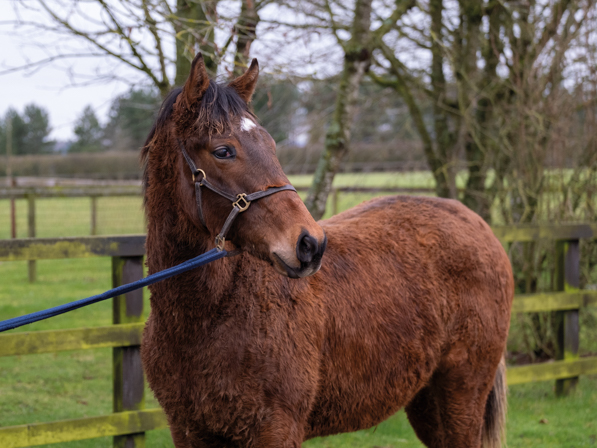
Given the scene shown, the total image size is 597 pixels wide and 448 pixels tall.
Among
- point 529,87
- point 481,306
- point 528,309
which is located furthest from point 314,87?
point 481,306

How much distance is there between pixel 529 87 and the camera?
5309 millimetres

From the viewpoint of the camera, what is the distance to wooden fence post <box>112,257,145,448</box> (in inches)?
135

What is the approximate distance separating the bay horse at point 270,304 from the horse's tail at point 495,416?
0.43m

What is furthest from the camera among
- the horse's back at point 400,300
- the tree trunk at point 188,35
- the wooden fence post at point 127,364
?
the tree trunk at point 188,35

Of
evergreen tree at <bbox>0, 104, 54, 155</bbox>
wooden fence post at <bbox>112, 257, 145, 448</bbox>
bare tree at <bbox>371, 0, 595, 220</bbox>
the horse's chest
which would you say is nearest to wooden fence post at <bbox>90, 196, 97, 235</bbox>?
bare tree at <bbox>371, 0, 595, 220</bbox>

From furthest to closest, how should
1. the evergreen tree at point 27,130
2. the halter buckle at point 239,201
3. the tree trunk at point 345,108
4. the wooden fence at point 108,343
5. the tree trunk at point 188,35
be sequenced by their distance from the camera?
the evergreen tree at point 27,130 → the tree trunk at point 345,108 → the tree trunk at point 188,35 → the wooden fence at point 108,343 → the halter buckle at point 239,201

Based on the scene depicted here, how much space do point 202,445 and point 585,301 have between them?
13.2 feet

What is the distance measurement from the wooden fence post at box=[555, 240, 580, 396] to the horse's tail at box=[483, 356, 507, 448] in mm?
2011

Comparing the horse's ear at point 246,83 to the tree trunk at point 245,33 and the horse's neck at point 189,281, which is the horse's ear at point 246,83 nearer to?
the horse's neck at point 189,281

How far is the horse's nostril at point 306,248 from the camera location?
1.84 m

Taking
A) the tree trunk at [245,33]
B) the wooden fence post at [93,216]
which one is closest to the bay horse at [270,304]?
the tree trunk at [245,33]

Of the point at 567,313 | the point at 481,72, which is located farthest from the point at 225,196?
the point at 481,72

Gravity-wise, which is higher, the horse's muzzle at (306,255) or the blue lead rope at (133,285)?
the horse's muzzle at (306,255)

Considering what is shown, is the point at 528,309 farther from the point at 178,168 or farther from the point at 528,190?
the point at 178,168
